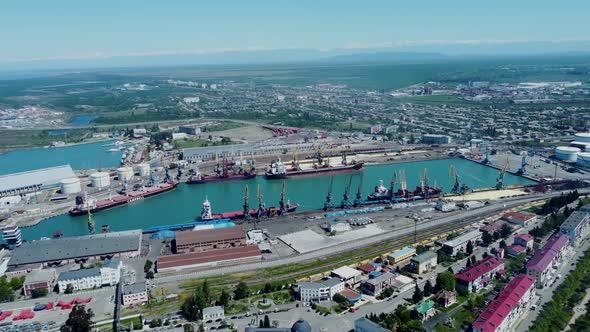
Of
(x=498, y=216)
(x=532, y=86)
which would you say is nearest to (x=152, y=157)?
(x=498, y=216)

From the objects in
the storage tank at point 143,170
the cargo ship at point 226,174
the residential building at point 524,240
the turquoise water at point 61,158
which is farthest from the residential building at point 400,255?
the turquoise water at point 61,158

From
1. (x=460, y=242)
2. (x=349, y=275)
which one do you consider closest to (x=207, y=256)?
(x=349, y=275)

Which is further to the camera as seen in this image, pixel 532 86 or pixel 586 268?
pixel 532 86

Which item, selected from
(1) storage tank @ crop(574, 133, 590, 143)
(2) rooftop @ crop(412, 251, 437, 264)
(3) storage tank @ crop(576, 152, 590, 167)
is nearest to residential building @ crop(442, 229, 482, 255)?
(2) rooftop @ crop(412, 251, 437, 264)

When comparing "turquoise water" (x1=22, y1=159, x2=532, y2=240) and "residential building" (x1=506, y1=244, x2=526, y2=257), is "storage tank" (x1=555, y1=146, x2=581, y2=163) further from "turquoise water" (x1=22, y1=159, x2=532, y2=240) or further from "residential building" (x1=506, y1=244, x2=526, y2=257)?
"residential building" (x1=506, y1=244, x2=526, y2=257)

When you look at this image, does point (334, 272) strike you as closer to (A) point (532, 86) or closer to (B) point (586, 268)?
(B) point (586, 268)
